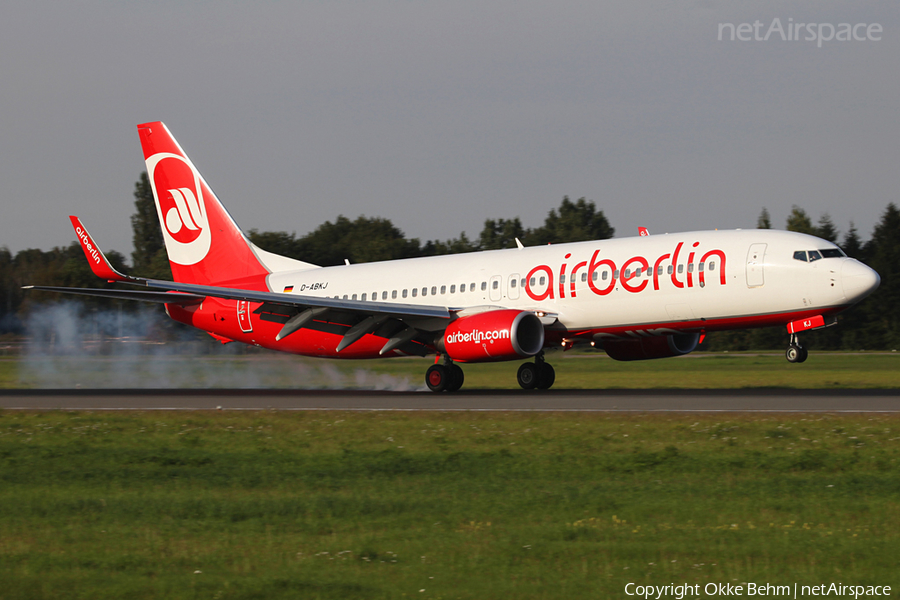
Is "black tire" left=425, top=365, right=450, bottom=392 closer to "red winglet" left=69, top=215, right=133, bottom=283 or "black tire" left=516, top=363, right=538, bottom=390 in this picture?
"black tire" left=516, top=363, right=538, bottom=390

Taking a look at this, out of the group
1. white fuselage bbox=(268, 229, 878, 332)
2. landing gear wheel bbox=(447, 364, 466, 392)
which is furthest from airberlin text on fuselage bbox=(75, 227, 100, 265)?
landing gear wheel bbox=(447, 364, 466, 392)

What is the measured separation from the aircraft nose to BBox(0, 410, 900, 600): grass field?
6900mm

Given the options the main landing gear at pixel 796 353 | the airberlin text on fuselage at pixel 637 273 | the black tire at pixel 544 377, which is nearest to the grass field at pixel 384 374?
the black tire at pixel 544 377

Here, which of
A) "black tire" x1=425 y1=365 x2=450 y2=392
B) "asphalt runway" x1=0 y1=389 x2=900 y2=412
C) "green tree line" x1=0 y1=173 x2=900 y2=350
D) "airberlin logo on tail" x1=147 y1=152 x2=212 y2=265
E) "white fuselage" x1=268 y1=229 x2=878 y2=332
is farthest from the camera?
"green tree line" x1=0 y1=173 x2=900 y2=350

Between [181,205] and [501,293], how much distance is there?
44.1 ft

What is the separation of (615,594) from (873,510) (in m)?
4.03

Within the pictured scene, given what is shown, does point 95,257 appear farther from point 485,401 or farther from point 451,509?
point 451,509

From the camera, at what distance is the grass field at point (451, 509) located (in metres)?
7.62

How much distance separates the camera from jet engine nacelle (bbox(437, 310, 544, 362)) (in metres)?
24.4

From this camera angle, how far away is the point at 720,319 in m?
24.3

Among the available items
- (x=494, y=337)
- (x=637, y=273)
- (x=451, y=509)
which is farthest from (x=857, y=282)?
(x=451, y=509)

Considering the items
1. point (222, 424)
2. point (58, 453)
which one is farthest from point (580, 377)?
point (58, 453)

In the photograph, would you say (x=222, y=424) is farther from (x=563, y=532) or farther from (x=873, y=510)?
(x=873, y=510)

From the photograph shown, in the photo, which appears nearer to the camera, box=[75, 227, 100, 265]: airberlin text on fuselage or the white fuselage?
the white fuselage
